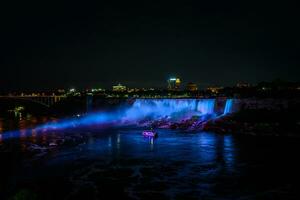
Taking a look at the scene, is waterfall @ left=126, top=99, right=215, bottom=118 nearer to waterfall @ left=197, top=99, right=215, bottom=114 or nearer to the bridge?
waterfall @ left=197, top=99, right=215, bottom=114

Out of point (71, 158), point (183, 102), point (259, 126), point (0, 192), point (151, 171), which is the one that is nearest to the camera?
point (0, 192)

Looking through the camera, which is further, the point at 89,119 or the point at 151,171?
the point at 89,119

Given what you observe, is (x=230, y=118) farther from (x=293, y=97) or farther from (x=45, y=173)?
(x=45, y=173)

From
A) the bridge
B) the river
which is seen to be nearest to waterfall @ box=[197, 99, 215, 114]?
the river

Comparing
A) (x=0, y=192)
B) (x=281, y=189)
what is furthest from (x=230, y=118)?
(x=0, y=192)

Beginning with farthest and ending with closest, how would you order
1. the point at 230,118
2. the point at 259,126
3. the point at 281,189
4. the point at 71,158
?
the point at 230,118, the point at 259,126, the point at 71,158, the point at 281,189

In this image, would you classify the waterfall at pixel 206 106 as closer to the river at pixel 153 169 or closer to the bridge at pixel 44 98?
the river at pixel 153 169

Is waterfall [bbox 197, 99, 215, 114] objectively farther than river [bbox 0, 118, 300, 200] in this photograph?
Yes

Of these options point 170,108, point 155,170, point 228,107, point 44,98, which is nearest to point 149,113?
point 170,108

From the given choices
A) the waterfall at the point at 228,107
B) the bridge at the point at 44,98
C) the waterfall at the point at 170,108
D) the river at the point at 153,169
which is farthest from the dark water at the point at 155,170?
the bridge at the point at 44,98
